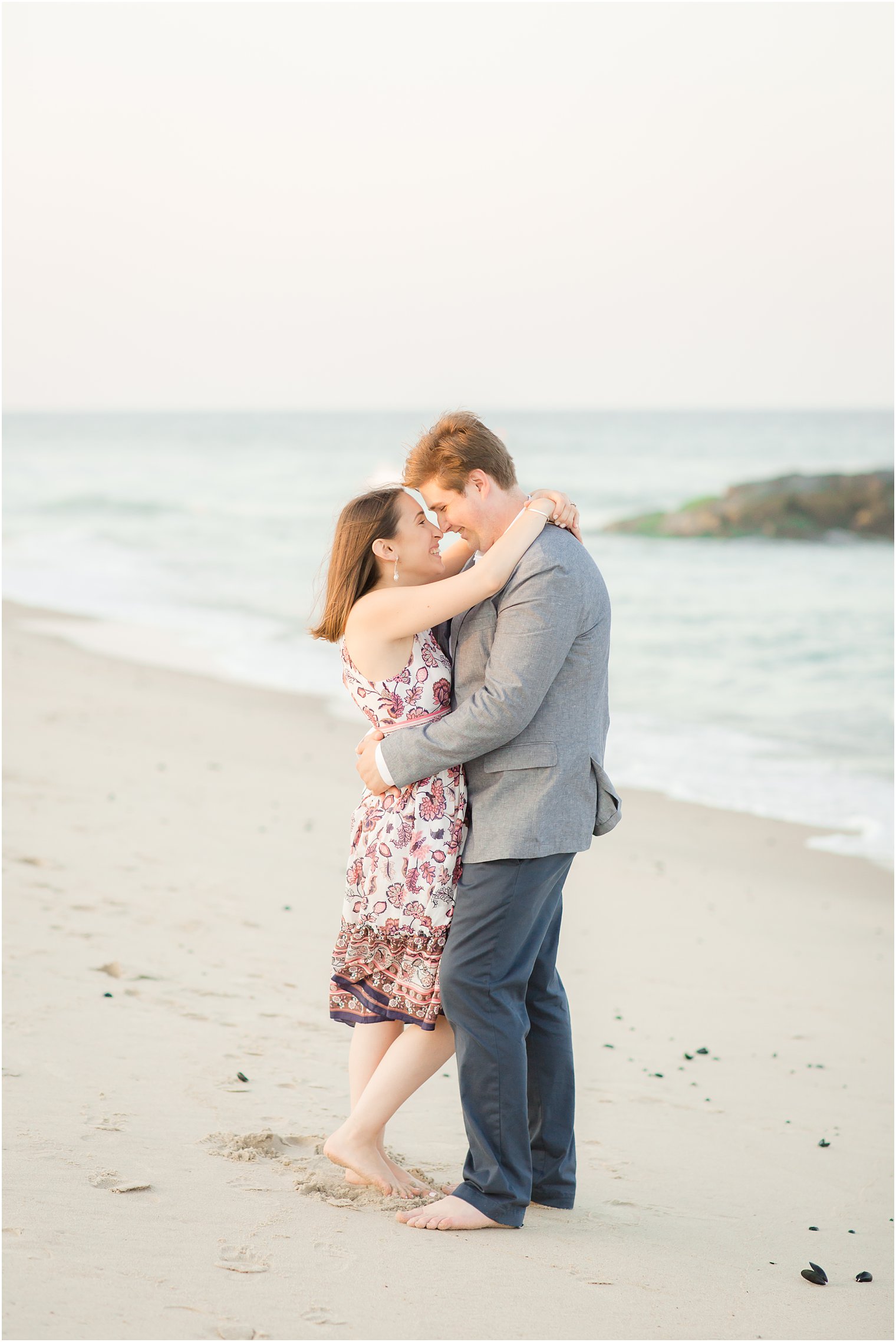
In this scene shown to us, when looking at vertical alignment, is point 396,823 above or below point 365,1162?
above

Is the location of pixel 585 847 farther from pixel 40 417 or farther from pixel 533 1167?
pixel 40 417

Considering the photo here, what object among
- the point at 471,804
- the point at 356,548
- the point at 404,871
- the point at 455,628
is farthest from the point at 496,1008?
the point at 356,548

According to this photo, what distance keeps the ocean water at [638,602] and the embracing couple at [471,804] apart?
1.15 feet

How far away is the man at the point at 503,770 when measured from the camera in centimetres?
304

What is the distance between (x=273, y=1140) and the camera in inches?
134

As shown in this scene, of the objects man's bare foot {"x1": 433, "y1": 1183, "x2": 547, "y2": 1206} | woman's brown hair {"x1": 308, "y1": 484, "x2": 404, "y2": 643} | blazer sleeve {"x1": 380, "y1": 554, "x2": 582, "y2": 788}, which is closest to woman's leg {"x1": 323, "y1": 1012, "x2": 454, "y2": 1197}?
man's bare foot {"x1": 433, "y1": 1183, "x2": 547, "y2": 1206}

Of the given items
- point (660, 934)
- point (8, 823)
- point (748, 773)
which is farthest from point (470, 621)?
point (748, 773)

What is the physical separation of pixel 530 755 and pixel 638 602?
51.6 ft

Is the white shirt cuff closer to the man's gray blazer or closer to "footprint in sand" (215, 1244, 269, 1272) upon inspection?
the man's gray blazer

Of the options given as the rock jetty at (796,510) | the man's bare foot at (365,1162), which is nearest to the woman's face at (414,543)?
the man's bare foot at (365,1162)

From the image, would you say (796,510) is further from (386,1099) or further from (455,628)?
(386,1099)

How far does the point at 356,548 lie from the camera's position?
Answer: 127 inches

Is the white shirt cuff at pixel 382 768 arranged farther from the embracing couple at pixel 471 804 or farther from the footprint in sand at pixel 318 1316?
the footprint in sand at pixel 318 1316

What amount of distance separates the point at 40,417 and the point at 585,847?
114m
